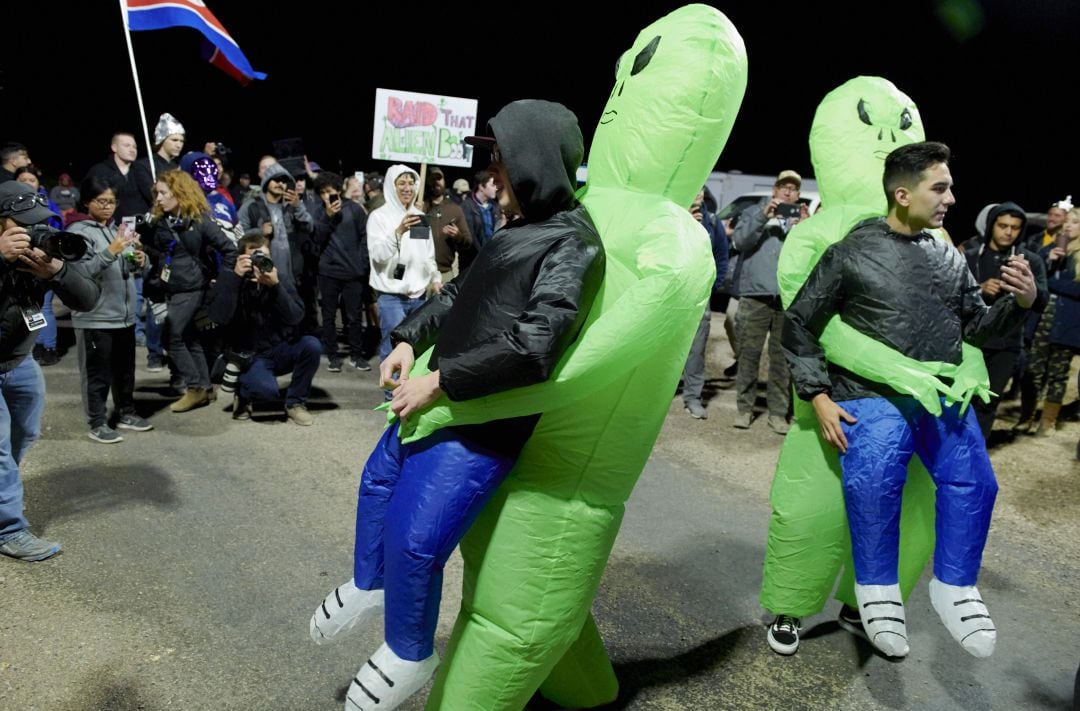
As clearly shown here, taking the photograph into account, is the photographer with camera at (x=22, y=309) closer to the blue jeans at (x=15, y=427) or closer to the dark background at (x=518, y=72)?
the blue jeans at (x=15, y=427)

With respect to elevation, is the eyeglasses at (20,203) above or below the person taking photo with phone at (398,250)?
above

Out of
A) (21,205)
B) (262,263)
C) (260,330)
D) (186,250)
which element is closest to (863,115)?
(21,205)

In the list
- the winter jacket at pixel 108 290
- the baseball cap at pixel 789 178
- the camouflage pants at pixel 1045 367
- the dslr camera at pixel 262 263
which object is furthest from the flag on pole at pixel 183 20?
the camouflage pants at pixel 1045 367

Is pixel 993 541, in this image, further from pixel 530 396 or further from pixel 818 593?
pixel 530 396

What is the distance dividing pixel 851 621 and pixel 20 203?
402cm

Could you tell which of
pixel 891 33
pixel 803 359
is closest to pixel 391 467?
pixel 803 359

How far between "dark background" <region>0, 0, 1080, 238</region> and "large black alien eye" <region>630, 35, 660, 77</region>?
893 cm

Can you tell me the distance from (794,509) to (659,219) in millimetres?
1569

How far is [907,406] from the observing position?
9.29ft

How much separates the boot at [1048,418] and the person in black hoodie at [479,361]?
21.4 feet

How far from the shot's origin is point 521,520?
6.81ft

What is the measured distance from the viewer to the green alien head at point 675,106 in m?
2.11

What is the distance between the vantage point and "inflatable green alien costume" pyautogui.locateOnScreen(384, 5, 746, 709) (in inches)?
80.2

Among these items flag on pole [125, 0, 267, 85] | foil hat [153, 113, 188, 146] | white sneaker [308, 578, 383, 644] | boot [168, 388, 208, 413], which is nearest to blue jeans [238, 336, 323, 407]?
boot [168, 388, 208, 413]
